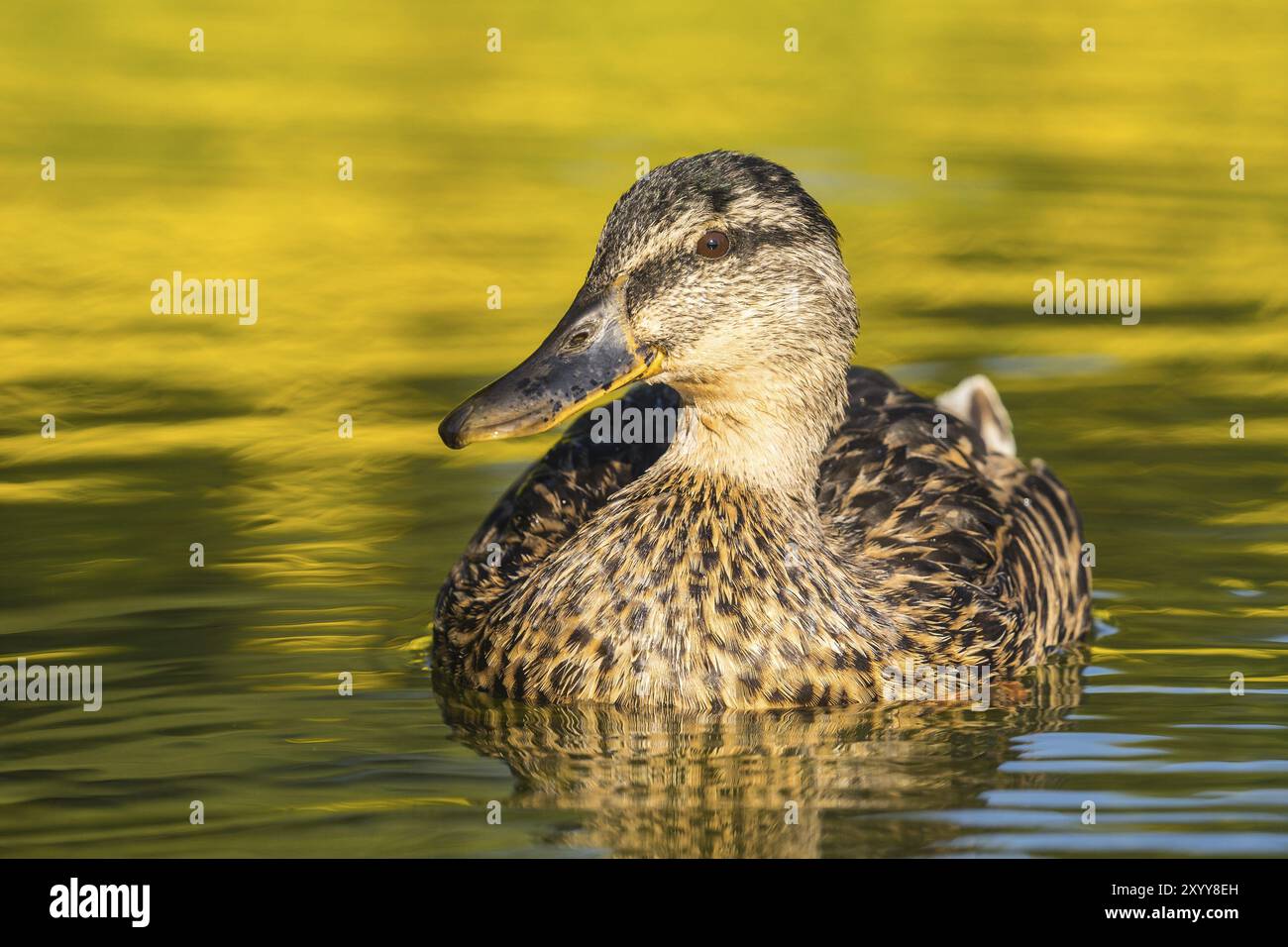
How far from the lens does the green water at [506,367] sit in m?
7.98

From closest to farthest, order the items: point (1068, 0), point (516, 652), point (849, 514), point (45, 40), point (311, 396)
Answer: point (516, 652) < point (849, 514) < point (311, 396) < point (45, 40) < point (1068, 0)

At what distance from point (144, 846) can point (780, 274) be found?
3.14 m

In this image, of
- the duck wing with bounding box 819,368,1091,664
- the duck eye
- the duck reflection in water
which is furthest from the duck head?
the duck reflection in water

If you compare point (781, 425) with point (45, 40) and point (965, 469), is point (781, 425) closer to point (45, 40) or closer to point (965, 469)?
point (965, 469)

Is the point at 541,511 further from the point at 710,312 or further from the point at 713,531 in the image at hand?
the point at 710,312

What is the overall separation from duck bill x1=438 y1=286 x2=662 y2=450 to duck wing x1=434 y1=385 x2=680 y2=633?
3.44ft

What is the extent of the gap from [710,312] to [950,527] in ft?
5.45

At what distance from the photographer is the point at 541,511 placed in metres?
9.76

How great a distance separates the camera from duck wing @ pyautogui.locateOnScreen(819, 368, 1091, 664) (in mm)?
9438

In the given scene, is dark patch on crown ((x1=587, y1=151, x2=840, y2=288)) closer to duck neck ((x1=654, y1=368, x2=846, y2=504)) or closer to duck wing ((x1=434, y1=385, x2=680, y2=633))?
duck neck ((x1=654, y1=368, x2=846, y2=504))

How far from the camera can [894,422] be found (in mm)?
10352

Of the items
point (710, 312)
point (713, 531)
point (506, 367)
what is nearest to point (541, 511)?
point (713, 531)

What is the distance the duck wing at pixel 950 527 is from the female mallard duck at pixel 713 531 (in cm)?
Answer: 2

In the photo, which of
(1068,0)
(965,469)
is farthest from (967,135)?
(965,469)
